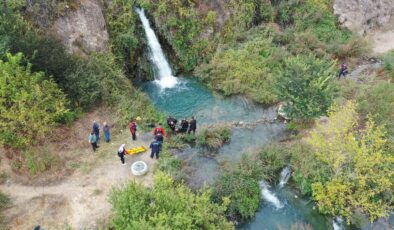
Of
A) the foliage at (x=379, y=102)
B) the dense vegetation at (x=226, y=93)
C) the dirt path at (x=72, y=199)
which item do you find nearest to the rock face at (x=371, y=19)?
the dense vegetation at (x=226, y=93)

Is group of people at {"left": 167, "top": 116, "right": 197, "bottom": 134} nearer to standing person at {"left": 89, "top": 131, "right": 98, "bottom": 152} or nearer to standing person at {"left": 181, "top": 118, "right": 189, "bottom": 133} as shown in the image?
standing person at {"left": 181, "top": 118, "right": 189, "bottom": 133}

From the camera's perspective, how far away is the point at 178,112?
22906mm

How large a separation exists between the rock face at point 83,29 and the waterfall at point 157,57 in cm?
278

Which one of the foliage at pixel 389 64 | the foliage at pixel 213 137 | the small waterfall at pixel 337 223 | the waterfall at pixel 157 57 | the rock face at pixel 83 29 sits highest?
the rock face at pixel 83 29

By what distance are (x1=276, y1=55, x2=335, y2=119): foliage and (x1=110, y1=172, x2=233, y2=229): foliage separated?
8.41 meters

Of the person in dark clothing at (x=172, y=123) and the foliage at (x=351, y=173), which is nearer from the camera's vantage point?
the foliage at (x=351, y=173)

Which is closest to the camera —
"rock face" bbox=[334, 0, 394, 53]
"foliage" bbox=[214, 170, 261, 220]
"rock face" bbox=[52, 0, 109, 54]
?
"foliage" bbox=[214, 170, 261, 220]

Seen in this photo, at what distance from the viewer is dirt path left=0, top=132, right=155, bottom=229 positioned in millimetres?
15672

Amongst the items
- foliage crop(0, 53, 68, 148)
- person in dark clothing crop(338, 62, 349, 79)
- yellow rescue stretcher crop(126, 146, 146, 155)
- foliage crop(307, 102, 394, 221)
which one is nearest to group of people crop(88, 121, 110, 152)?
yellow rescue stretcher crop(126, 146, 146, 155)

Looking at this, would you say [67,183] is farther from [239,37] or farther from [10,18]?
[239,37]

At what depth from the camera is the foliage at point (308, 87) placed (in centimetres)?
1973

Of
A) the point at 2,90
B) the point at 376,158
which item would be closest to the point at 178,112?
the point at 2,90

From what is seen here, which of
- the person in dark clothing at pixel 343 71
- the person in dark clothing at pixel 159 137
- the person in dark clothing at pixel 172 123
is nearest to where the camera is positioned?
the person in dark clothing at pixel 159 137

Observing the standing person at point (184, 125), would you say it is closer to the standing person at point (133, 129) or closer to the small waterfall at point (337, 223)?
the standing person at point (133, 129)
